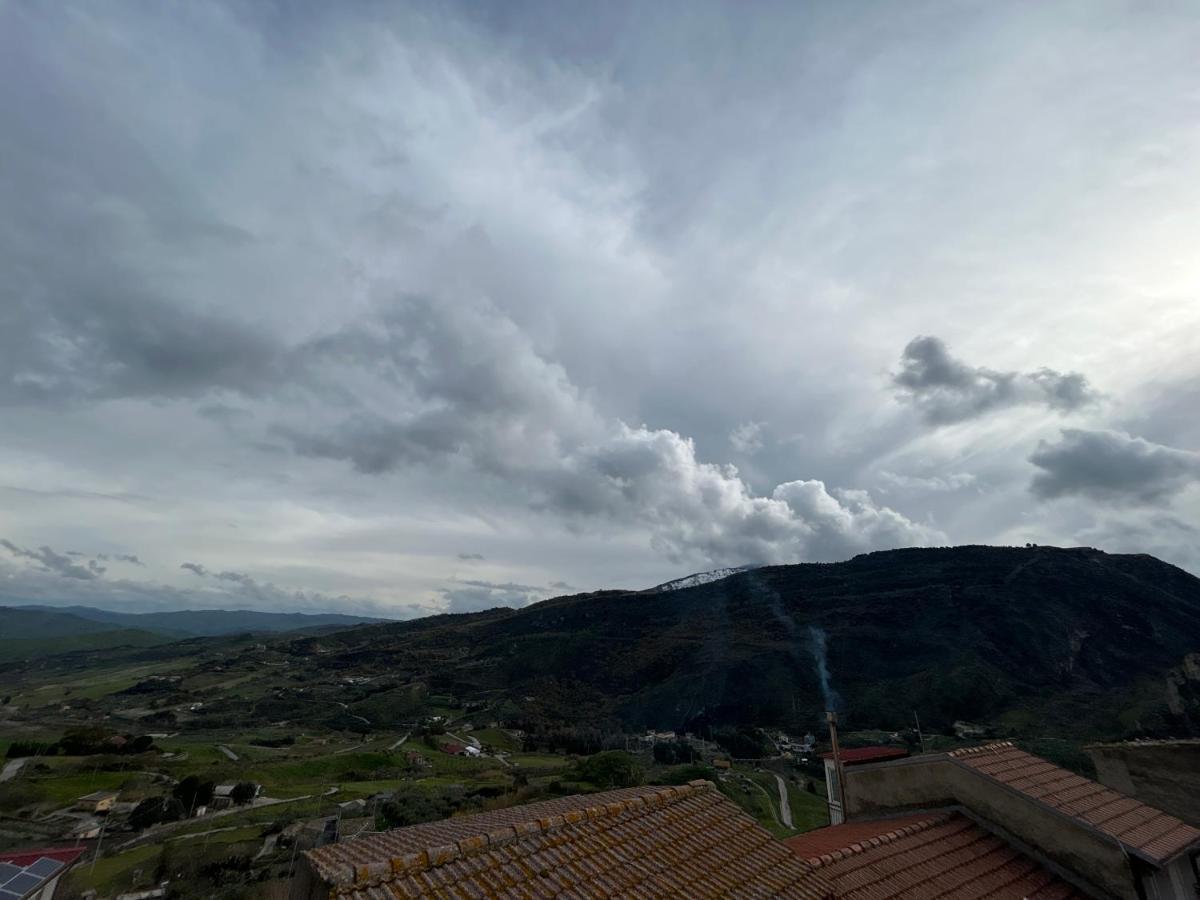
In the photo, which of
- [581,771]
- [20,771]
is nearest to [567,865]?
[581,771]

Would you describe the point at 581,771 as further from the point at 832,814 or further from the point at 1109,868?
the point at 1109,868

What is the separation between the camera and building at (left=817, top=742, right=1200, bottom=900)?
34.2 feet

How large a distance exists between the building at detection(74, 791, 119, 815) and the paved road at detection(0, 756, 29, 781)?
865cm

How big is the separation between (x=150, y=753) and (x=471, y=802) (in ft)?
146

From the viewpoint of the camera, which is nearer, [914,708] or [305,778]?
[305,778]

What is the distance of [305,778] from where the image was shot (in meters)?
60.9

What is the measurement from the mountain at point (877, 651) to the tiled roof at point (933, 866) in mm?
94549

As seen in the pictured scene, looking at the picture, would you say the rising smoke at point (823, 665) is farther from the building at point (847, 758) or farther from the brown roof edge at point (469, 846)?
the brown roof edge at point (469, 846)

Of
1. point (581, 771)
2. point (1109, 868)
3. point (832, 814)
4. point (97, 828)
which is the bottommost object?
point (97, 828)

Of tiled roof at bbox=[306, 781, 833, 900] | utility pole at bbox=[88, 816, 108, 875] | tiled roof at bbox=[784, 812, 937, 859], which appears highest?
tiled roof at bbox=[306, 781, 833, 900]

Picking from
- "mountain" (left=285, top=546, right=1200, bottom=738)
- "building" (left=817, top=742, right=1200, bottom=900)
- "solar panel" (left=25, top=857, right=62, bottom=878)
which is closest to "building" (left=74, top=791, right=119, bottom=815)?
"solar panel" (left=25, top=857, right=62, bottom=878)

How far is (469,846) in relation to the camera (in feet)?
22.0

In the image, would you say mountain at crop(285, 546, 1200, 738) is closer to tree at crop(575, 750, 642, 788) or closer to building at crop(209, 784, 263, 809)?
tree at crop(575, 750, 642, 788)

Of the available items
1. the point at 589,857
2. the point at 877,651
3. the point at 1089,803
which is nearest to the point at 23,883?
the point at 589,857
